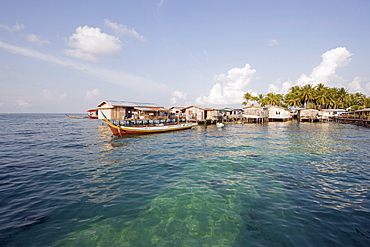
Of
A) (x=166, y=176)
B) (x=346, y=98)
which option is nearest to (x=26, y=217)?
(x=166, y=176)

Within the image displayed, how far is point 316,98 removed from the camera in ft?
237

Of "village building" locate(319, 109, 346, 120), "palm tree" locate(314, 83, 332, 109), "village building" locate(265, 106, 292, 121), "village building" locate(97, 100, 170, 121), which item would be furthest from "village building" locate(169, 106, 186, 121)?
"palm tree" locate(314, 83, 332, 109)

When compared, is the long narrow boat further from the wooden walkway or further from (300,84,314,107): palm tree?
(300,84,314,107): palm tree

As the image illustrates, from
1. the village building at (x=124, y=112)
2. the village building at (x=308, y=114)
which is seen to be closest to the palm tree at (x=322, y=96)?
the village building at (x=308, y=114)

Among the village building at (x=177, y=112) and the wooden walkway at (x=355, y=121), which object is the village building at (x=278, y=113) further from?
the village building at (x=177, y=112)

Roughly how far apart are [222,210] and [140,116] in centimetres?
4152

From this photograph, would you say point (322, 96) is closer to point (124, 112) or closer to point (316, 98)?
point (316, 98)

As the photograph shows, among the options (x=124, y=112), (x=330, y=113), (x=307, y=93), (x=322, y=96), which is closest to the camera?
(x=124, y=112)

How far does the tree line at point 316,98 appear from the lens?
72.6m

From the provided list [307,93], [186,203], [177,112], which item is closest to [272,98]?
[307,93]

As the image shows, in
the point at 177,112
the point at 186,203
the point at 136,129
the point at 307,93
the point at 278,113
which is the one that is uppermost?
the point at 307,93

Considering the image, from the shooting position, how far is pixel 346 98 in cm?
8138

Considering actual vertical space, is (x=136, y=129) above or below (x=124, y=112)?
below

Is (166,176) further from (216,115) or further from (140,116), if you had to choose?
(216,115)
